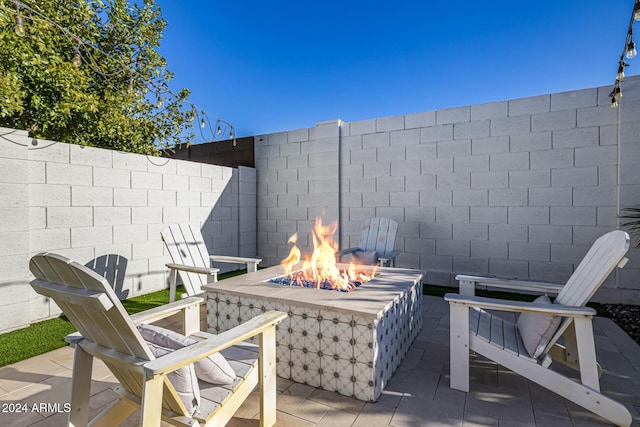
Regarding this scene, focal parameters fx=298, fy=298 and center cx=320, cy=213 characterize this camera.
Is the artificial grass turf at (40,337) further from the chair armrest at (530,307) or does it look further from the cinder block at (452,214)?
the chair armrest at (530,307)

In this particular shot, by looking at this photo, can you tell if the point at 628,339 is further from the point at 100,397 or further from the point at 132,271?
the point at 132,271

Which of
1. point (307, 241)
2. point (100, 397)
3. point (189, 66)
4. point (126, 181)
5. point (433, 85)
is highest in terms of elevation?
point (189, 66)

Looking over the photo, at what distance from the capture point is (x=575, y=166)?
374 cm

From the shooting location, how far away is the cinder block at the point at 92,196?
3270 millimetres

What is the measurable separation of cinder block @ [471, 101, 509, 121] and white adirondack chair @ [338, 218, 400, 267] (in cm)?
191

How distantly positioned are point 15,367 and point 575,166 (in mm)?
5848

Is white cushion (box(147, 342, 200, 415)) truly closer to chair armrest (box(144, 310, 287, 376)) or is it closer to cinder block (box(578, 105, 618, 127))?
chair armrest (box(144, 310, 287, 376))

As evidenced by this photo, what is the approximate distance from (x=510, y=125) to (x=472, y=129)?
1.50 ft

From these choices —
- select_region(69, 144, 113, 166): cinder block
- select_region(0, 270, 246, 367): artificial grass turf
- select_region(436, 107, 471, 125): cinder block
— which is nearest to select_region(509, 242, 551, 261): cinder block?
select_region(436, 107, 471, 125): cinder block

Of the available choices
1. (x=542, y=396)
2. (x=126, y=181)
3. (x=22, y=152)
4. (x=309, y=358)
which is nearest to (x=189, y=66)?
(x=126, y=181)

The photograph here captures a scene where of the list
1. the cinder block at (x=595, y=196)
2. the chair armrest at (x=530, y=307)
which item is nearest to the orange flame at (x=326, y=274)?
the chair armrest at (x=530, y=307)

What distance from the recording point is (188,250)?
10.5 ft

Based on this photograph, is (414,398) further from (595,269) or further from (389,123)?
(389,123)

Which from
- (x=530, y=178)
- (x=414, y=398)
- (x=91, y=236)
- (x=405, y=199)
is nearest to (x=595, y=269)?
(x=414, y=398)
